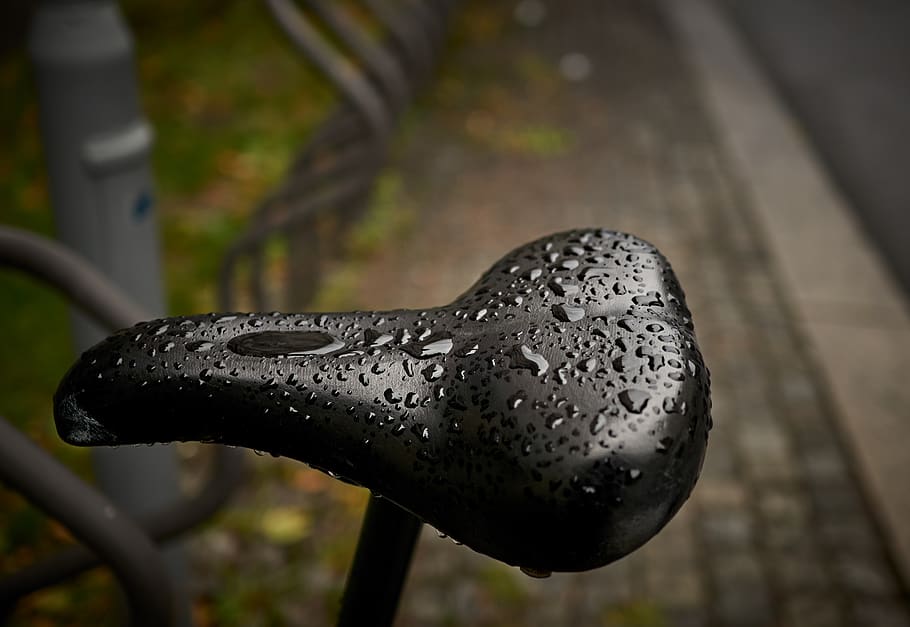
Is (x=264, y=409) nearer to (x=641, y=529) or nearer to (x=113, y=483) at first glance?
(x=641, y=529)

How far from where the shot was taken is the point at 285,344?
75 centimetres

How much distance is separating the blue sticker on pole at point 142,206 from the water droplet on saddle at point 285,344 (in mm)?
1444

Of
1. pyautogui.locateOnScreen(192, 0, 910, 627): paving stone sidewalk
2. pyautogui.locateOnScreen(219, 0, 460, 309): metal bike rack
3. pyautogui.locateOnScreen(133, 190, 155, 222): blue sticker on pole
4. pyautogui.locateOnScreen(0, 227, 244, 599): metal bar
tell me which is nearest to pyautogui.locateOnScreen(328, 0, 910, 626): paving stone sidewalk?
pyautogui.locateOnScreen(192, 0, 910, 627): paving stone sidewalk

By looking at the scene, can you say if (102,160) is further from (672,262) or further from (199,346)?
(672,262)

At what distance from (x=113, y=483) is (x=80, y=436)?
4.71 ft

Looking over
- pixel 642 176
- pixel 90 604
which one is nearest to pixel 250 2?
pixel 642 176

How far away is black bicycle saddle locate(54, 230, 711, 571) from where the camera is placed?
2.09ft

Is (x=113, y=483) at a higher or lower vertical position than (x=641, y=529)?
lower

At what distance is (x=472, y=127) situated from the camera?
6.28 metres

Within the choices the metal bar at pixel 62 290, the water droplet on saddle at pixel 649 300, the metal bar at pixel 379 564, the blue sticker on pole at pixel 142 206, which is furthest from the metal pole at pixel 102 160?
the water droplet on saddle at pixel 649 300

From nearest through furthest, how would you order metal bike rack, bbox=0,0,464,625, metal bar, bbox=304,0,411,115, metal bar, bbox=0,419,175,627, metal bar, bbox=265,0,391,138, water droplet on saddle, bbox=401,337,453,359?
water droplet on saddle, bbox=401,337,453,359 → metal bike rack, bbox=0,0,464,625 → metal bar, bbox=0,419,175,627 → metal bar, bbox=265,0,391,138 → metal bar, bbox=304,0,411,115

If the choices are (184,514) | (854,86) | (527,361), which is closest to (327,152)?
(184,514)

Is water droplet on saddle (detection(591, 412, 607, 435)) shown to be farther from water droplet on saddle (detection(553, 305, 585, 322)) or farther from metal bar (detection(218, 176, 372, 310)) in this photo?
metal bar (detection(218, 176, 372, 310))

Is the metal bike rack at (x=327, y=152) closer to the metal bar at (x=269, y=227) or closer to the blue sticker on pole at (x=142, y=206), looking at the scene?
the metal bar at (x=269, y=227)
